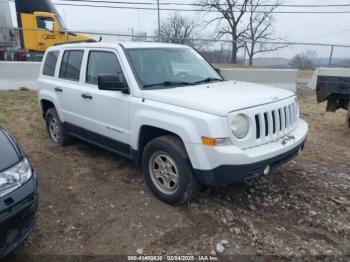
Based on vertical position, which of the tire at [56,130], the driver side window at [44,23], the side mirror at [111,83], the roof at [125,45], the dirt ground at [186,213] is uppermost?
the driver side window at [44,23]

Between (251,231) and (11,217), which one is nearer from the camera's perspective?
(11,217)

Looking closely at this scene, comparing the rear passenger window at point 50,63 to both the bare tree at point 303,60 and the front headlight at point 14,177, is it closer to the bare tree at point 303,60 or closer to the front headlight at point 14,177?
the front headlight at point 14,177

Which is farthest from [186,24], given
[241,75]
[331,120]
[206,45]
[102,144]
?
[102,144]

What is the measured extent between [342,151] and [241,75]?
6.07 meters

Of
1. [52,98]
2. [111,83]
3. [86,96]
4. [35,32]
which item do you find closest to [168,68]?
[111,83]

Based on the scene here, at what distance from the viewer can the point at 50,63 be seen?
586cm

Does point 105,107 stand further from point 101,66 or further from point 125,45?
point 125,45

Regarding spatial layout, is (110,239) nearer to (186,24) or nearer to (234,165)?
(234,165)

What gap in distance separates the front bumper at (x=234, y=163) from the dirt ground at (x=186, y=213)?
539mm

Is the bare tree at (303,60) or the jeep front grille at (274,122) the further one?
the bare tree at (303,60)

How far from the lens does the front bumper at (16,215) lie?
2473 mm

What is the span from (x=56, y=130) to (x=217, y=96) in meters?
3.54

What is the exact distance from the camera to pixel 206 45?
16297mm

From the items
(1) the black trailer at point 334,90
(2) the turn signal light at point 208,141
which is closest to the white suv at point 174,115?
(2) the turn signal light at point 208,141
